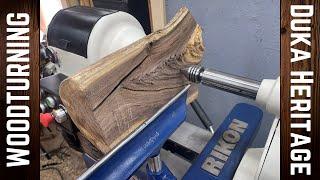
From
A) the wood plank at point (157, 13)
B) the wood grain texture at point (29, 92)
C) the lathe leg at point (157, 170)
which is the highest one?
the wood plank at point (157, 13)

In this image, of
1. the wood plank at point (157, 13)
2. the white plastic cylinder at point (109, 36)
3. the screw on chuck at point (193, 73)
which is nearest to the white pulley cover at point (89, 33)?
the white plastic cylinder at point (109, 36)

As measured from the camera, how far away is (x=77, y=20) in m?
0.53

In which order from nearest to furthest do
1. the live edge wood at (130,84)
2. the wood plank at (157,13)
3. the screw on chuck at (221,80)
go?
the live edge wood at (130,84), the screw on chuck at (221,80), the wood plank at (157,13)

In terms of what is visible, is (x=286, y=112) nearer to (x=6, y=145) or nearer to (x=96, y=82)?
(x=96, y=82)

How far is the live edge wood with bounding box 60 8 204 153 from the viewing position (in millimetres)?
347

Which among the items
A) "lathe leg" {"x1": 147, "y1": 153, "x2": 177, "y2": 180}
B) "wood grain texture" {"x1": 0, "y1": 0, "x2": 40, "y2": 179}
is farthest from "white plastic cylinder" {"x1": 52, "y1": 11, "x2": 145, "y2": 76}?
"lathe leg" {"x1": 147, "y1": 153, "x2": 177, "y2": 180}

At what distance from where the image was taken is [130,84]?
405mm

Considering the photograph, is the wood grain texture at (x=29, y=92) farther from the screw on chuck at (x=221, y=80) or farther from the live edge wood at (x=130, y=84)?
the screw on chuck at (x=221, y=80)

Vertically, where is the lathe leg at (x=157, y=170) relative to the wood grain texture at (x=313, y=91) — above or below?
Answer: below

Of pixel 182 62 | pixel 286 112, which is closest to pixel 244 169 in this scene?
pixel 286 112

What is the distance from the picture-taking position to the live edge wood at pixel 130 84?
35 centimetres

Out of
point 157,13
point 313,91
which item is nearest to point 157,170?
point 313,91

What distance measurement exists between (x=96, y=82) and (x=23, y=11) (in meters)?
0.21

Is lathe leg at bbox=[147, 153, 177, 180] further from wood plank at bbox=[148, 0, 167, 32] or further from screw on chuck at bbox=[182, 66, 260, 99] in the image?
wood plank at bbox=[148, 0, 167, 32]
